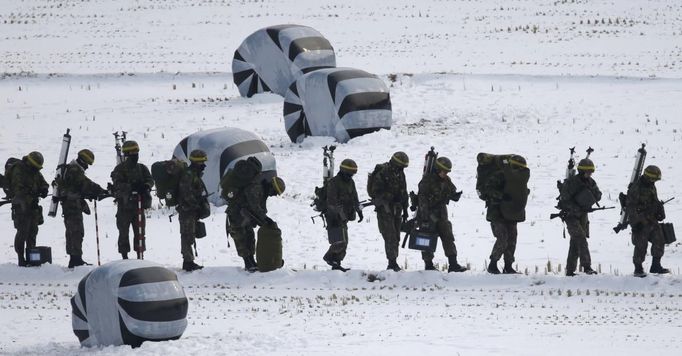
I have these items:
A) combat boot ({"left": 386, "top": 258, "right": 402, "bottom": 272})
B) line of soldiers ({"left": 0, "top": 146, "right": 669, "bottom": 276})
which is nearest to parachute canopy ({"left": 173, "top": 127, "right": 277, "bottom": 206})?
line of soldiers ({"left": 0, "top": 146, "right": 669, "bottom": 276})

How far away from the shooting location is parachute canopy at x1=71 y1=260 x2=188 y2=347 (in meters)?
14.2

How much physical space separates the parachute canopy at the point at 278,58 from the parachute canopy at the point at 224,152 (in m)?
10.9

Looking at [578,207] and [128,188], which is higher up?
[128,188]

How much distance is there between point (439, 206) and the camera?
760 inches

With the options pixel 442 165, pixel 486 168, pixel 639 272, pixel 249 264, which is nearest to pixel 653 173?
pixel 639 272

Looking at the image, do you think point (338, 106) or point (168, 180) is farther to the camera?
point (338, 106)

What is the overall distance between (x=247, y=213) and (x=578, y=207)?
15.0ft

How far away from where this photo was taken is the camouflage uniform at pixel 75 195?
2033 cm

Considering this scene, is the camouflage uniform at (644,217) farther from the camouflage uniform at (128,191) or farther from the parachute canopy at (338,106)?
the parachute canopy at (338,106)

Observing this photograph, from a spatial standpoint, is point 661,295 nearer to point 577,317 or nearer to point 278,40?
point 577,317

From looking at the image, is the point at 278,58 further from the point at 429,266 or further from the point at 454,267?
the point at 454,267

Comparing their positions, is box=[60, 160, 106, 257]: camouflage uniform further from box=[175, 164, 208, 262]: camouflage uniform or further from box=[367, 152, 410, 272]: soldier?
box=[367, 152, 410, 272]: soldier

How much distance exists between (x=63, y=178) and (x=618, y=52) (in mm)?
28013

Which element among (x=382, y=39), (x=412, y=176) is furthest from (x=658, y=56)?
(x=412, y=176)
